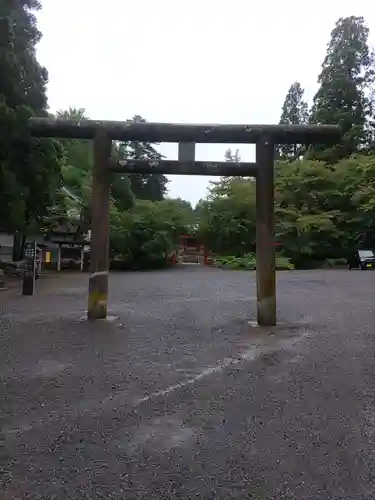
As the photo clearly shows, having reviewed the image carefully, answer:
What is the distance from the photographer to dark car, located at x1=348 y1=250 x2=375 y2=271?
22141 mm

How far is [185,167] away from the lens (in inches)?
299

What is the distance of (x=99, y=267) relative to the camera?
7723mm

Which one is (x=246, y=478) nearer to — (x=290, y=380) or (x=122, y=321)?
Result: (x=290, y=380)

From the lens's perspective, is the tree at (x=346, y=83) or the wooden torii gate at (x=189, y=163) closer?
the wooden torii gate at (x=189, y=163)

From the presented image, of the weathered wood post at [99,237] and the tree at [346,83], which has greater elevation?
the tree at [346,83]

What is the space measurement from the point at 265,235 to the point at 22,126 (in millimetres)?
8731

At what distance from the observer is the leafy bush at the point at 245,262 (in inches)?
886

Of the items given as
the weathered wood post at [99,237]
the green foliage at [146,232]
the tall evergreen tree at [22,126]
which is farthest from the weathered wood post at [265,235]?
the green foliage at [146,232]

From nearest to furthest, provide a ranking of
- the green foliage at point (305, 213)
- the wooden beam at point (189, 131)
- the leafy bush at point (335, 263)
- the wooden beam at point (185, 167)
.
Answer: the wooden beam at point (189, 131) → the wooden beam at point (185, 167) → the green foliage at point (305, 213) → the leafy bush at point (335, 263)

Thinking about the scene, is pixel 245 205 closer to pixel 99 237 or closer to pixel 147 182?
pixel 147 182

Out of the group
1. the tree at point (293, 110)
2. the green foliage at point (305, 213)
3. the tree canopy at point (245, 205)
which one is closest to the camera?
the tree canopy at point (245, 205)

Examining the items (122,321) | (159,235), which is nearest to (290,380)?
(122,321)

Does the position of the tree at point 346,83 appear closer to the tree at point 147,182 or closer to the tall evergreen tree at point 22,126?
the tree at point 147,182

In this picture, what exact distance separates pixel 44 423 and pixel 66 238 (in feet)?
70.7
